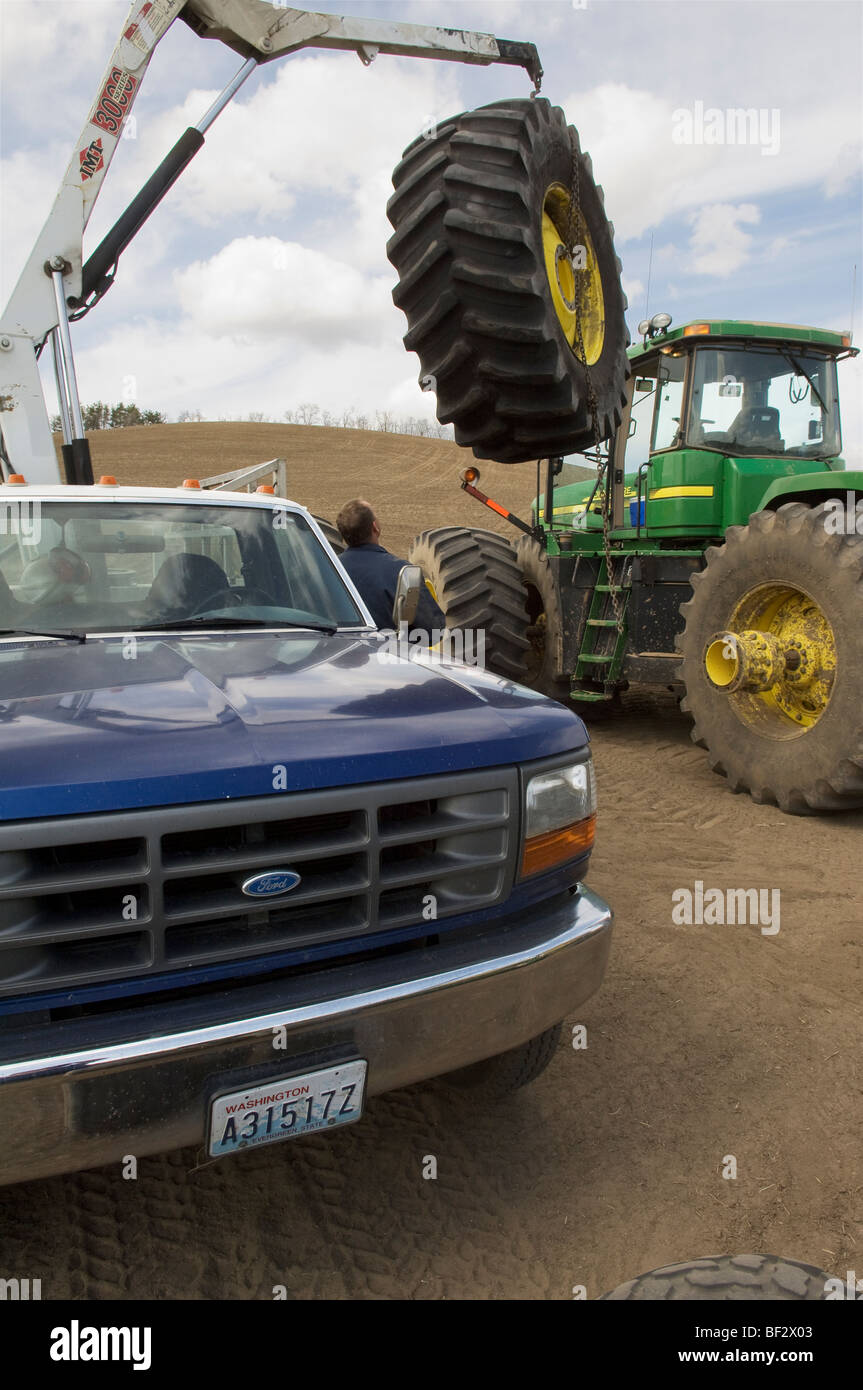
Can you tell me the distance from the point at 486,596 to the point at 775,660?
2.32 metres

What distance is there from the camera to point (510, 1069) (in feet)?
8.54

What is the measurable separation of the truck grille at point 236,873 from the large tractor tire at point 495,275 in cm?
253

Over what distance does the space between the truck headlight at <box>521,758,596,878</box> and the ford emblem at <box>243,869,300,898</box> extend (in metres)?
0.59

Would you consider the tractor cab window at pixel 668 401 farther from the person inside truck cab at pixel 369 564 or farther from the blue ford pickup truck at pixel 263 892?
the blue ford pickup truck at pixel 263 892

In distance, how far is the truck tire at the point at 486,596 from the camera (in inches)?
273

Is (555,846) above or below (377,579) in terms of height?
below

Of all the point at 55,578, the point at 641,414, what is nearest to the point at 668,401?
the point at 641,414

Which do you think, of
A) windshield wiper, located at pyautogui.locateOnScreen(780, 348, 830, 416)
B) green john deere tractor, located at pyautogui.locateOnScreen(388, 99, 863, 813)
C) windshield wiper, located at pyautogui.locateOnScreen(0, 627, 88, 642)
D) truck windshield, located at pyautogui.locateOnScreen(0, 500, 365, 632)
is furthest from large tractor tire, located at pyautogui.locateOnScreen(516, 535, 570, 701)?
windshield wiper, located at pyautogui.locateOnScreen(0, 627, 88, 642)

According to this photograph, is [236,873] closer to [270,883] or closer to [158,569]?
[270,883]

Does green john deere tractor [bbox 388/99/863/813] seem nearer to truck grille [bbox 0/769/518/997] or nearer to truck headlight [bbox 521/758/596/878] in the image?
truck headlight [bbox 521/758/596/878]

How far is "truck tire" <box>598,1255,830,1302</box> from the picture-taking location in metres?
1.60

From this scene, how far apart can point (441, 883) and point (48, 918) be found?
84cm

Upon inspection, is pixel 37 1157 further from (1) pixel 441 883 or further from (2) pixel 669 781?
(2) pixel 669 781
